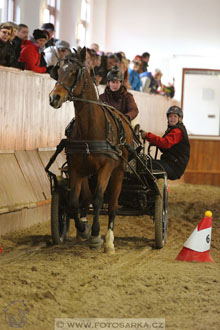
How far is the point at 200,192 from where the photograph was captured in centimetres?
1697

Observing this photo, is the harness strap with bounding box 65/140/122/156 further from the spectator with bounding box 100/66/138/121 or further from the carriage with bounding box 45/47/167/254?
the spectator with bounding box 100/66/138/121

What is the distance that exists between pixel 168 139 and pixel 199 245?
2.30 metres

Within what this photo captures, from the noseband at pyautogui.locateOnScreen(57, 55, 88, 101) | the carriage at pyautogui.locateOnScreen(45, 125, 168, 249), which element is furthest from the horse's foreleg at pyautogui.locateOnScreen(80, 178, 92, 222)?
the noseband at pyautogui.locateOnScreen(57, 55, 88, 101)

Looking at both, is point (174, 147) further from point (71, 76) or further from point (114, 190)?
point (71, 76)

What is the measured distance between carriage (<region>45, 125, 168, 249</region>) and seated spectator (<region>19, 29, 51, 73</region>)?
121 inches

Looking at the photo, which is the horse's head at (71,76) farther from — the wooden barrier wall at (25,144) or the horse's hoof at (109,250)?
the wooden barrier wall at (25,144)

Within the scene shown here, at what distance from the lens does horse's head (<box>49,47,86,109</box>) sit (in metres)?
7.53

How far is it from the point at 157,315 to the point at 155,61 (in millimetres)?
22533

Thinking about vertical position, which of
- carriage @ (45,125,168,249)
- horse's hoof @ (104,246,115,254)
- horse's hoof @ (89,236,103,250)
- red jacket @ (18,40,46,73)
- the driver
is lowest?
horse's hoof @ (104,246,115,254)

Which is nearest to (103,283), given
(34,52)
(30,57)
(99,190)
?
(99,190)

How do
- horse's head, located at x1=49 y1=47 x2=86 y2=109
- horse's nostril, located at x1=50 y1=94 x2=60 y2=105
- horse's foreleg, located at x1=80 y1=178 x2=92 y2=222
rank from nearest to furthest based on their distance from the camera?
horse's nostril, located at x1=50 y1=94 x2=60 y2=105 < horse's head, located at x1=49 y1=47 x2=86 y2=109 < horse's foreleg, located at x1=80 y1=178 x2=92 y2=222

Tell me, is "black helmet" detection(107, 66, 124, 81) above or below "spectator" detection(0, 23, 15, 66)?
below

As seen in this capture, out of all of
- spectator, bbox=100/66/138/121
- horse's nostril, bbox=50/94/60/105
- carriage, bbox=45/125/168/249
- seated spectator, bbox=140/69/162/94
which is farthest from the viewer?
seated spectator, bbox=140/69/162/94

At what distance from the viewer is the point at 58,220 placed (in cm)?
850
